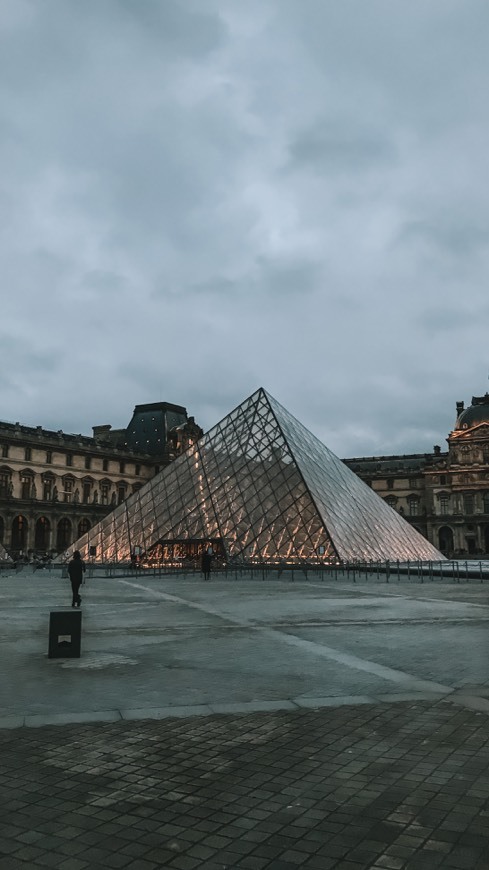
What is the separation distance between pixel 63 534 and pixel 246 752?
70.2 meters

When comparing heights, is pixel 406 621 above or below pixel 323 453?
below

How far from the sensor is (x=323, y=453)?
42.9 m

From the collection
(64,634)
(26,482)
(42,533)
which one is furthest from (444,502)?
(64,634)

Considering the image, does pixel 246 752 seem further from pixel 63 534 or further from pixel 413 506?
pixel 413 506

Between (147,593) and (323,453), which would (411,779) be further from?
(323,453)

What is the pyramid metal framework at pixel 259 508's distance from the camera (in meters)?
32.9

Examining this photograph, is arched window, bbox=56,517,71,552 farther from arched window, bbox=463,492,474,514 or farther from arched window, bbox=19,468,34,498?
arched window, bbox=463,492,474,514

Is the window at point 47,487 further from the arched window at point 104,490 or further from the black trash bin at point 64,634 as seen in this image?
the black trash bin at point 64,634

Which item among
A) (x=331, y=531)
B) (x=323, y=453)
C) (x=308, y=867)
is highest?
(x=323, y=453)

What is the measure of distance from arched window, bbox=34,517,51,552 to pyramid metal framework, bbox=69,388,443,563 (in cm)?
3132

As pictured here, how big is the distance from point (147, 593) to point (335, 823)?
1783cm

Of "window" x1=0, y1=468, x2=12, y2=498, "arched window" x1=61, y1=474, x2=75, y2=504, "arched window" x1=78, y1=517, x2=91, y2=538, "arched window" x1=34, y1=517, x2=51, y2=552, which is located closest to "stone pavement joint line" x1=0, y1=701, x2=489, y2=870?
"window" x1=0, y1=468, x2=12, y2=498

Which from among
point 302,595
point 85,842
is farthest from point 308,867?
point 302,595

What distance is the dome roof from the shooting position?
276 ft
